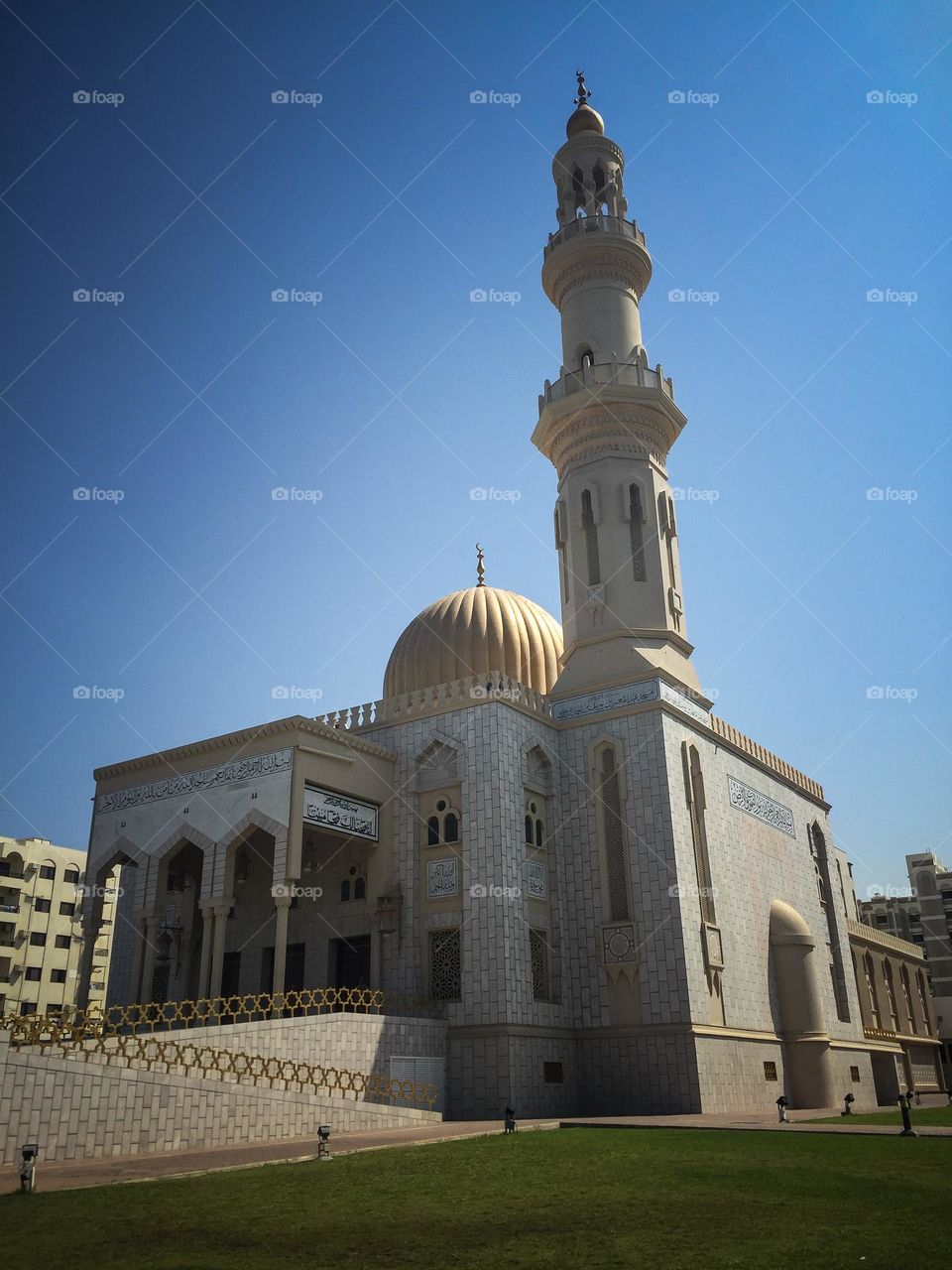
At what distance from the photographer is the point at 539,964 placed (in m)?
Result: 20.4

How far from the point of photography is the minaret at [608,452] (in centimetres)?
2348

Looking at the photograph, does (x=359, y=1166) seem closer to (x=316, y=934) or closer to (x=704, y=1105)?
(x=704, y=1105)

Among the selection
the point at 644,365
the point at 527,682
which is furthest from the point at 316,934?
the point at 644,365

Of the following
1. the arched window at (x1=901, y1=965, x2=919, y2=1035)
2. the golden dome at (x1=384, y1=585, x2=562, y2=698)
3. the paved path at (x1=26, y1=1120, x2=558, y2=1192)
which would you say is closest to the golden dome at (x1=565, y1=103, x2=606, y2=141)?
the golden dome at (x1=384, y1=585, x2=562, y2=698)

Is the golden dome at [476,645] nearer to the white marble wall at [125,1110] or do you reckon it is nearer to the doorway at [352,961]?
the doorway at [352,961]

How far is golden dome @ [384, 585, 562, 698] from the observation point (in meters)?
25.6

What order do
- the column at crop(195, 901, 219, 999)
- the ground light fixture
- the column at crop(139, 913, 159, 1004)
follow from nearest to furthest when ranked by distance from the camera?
the ground light fixture < the column at crop(195, 901, 219, 999) < the column at crop(139, 913, 159, 1004)

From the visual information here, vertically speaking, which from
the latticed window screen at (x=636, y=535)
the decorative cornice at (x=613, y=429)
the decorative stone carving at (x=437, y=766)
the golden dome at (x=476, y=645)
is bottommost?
the decorative stone carving at (x=437, y=766)

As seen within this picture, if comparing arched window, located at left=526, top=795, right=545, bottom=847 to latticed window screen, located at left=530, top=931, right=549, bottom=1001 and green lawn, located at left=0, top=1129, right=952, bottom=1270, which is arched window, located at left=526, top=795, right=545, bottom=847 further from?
green lawn, located at left=0, top=1129, right=952, bottom=1270

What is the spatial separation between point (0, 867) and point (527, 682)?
115ft

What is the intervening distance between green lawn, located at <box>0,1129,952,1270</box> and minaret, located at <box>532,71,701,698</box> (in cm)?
1367

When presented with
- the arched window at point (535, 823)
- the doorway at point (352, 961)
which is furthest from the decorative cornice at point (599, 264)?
the doorway at point (352, 961)

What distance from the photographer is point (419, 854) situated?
21.0 meters

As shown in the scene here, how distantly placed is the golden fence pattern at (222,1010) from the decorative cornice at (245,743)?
4.84 meters
